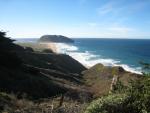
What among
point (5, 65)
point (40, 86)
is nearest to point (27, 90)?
point (40, 86)

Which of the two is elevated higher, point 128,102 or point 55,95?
point 128,102

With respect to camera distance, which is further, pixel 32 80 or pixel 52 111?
pixel 32 80

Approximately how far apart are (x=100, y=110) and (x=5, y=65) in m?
23.0

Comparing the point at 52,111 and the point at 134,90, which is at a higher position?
the point at 134,90

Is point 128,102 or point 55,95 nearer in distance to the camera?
point 128,102

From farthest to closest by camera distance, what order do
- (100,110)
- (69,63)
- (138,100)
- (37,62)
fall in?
(69,63) → (37,62) → (138,100) → (100,110)

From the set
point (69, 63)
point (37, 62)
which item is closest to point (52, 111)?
Result: point (37, 62)

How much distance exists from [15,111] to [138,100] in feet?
21.7

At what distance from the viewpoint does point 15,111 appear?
52.6 ft

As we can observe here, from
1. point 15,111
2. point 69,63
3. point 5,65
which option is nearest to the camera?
point 15,111

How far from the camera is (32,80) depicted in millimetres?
30062

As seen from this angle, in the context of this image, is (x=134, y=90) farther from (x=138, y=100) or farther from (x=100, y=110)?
(x=100, y=110)

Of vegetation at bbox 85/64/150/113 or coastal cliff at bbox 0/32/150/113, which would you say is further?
coastal cliff at bbox 0/32/150/113

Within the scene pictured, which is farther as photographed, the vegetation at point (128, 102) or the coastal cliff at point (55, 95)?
the coastal cliff at point (55, 95)
